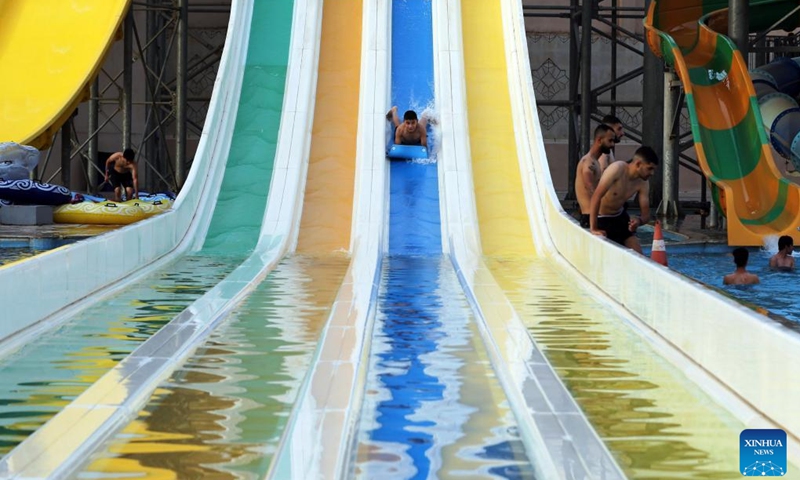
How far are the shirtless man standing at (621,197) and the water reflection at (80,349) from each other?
2.46 metres

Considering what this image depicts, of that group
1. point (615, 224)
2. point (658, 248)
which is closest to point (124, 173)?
point (615, 224)

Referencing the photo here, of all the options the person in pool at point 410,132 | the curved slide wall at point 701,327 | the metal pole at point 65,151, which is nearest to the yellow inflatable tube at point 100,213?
the metal pole at point 65,151

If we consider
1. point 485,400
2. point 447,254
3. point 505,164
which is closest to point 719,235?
point 505,164

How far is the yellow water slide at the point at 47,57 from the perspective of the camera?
37.3ft

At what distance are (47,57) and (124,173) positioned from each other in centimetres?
171

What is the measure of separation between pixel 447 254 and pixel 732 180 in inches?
151

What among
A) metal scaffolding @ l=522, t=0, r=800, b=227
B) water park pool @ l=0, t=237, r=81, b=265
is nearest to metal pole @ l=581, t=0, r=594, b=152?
metal scaffolding @ l=522, t=0, r=800, b=227

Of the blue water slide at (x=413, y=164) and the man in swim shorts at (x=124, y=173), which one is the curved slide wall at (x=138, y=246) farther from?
the man in swim shorts at (x=124, y=173)

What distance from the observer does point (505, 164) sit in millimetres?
8797

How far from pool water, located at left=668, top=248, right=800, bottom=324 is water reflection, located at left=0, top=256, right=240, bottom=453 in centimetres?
283

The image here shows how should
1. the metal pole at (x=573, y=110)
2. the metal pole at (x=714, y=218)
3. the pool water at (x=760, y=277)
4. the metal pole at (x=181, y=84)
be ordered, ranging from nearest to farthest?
the pool water at (x=760, y=277) → the metal pole at (x=714, y=218) → the metal pole at (x=181, y=84) → the metal pole at (x=573, y=110)

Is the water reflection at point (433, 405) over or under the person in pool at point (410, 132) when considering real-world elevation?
under

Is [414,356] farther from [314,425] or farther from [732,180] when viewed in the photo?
[732,180]

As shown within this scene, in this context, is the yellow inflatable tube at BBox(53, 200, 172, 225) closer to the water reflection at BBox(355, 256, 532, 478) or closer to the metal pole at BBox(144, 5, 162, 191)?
the metal pole at BBox(144, 5, 162, 191)
